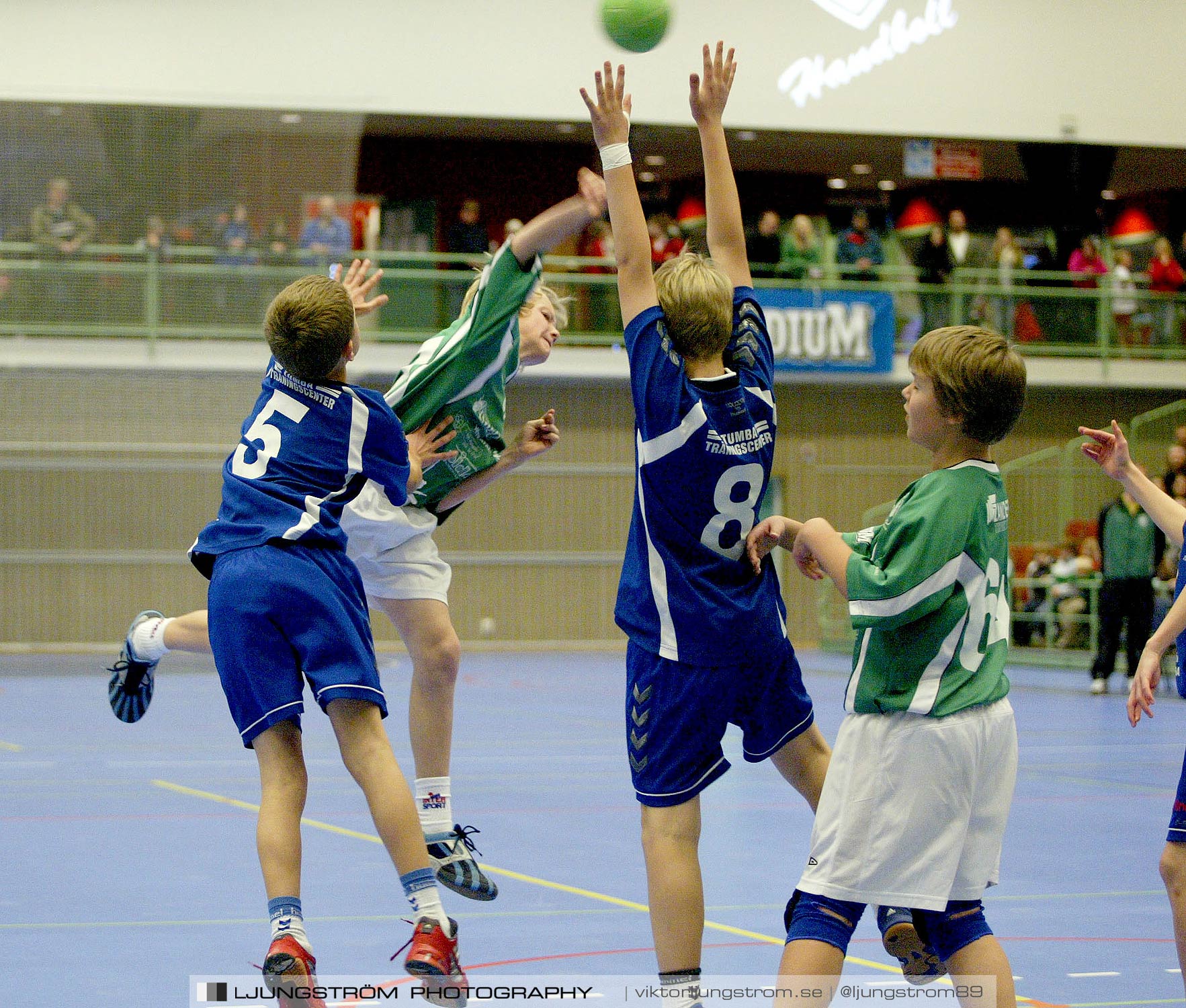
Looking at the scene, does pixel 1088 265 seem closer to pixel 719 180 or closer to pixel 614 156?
pixel 719 180

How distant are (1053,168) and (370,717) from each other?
22.3 meters

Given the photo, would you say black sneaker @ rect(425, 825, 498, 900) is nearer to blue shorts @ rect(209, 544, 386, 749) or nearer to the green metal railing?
blue shorts @ rect(209, 544, 386, 749)

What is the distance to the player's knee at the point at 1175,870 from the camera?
11.3 ft

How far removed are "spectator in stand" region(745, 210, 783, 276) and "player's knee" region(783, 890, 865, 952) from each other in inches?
711

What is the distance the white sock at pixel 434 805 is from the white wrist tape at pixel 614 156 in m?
1.98

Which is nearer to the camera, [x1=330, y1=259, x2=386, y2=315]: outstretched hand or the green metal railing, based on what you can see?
[x1=330, y1=259, x2=386, y2=315]: outstretched hand

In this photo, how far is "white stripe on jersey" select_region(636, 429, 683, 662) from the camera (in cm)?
334

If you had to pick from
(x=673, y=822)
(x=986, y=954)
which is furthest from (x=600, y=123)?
(x=986, y=954)

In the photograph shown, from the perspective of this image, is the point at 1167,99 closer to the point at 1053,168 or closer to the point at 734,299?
the point at 1053,168

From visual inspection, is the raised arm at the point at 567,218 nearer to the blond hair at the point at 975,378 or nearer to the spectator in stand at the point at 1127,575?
the blond hair at the point at 975,378


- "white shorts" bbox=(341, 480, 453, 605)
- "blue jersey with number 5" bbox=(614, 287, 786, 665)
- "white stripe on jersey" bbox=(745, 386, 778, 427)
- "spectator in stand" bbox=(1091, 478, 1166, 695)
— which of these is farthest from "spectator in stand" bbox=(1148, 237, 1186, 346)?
"blue jersey with number 5" bbox=(614, 287, 786, 665)

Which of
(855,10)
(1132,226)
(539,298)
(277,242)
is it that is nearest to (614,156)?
(539,298)

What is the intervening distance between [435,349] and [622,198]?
1.36 meters

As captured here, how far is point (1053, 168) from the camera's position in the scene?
23812 mm
